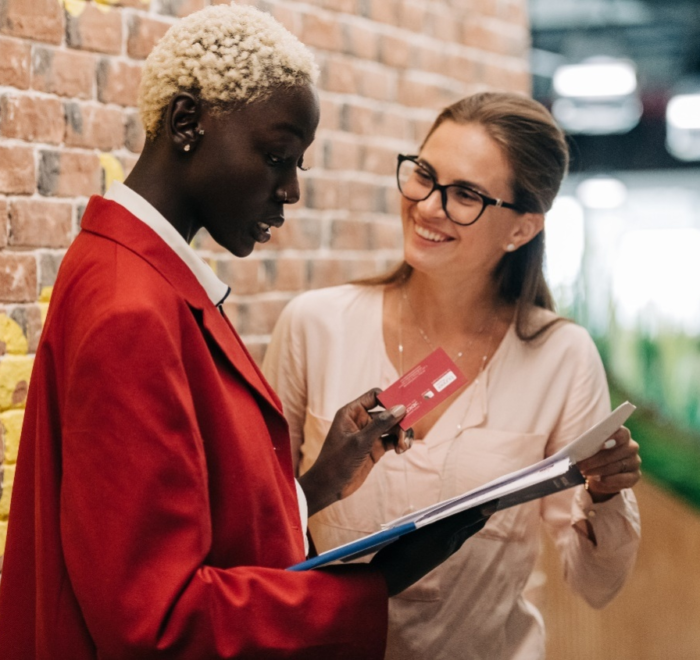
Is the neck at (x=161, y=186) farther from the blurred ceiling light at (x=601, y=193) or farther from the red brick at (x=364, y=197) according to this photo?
the blurred ceiling light at (x=601, y=193)

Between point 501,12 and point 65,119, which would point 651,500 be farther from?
point 65,119

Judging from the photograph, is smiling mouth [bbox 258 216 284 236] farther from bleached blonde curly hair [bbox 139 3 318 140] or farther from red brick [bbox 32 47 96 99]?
red brick [bbox 32 47 96 99]

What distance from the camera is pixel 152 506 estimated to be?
1.02 meters

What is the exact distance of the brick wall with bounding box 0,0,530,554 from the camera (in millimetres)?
1744

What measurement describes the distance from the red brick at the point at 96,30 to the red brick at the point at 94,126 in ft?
0.38

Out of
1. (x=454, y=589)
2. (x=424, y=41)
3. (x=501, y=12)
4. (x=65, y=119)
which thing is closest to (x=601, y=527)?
(x=454, y=589)

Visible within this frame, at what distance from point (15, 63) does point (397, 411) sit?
93cm

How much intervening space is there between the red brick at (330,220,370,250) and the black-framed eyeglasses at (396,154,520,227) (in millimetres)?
530

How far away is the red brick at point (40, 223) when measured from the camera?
1746 mm

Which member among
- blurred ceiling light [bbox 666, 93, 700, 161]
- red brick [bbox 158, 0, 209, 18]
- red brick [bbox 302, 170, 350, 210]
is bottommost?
red brick [bbox 302, 170, 350, 210]

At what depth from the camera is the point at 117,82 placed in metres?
1.94

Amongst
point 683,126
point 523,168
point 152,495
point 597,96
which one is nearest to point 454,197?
point 523,168

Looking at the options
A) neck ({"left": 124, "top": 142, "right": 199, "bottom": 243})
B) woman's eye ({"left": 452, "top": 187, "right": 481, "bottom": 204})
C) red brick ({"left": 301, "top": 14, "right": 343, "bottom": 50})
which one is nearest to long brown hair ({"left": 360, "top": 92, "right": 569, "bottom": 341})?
woman's eye ({"left": 452, "top": 187, "right": 481, "bottom": 204})

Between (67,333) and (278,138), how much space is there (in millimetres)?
351
